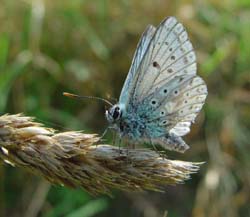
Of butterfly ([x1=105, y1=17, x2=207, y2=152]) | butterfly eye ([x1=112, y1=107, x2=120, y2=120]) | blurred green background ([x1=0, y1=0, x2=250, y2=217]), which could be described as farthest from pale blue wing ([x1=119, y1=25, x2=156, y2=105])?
blurred green background ([x1=0, y1=0, x2=250, y2=217])

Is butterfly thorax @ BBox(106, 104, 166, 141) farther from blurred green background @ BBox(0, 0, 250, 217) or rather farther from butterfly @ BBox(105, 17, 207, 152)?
blurred green background @ BBox(0, 0, 250, 217)

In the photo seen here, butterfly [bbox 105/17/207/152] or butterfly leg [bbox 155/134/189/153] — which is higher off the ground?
butterfly [bbox 105/17/207/152]

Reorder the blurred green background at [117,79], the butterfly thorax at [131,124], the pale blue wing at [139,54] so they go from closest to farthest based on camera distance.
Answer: the pale blue wing at [139,54] < the butterfly thorax at [131,124] < the blurred green background at [117,79]

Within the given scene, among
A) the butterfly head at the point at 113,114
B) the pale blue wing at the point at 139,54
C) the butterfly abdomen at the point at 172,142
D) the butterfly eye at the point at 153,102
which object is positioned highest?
the pale blue wing at the point at 139,54

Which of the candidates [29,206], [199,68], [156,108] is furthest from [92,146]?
[199,68]

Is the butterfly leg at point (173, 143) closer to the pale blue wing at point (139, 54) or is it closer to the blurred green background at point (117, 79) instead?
the pale blue wing at point (139, 54)

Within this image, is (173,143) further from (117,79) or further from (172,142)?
(117,79)

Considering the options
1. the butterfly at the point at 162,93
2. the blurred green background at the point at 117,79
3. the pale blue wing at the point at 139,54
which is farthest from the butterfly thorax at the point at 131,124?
the blurred green background at the point at 117,79
